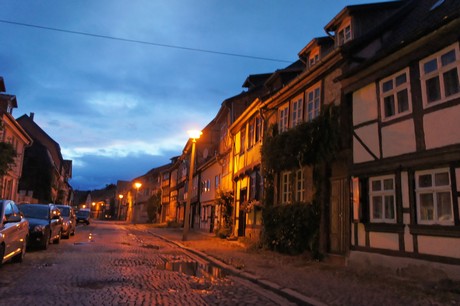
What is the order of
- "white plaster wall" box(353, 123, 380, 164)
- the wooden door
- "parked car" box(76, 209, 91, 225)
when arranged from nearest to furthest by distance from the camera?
1. "white plaster wall" box(353, 123, 380, 164)
2. the wooden door
3. "parked car" box(76, 209, 91, 225)

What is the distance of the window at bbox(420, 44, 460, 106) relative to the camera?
28.9 ft

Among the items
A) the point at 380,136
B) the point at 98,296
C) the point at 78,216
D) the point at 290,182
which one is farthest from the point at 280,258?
the point at 78,216

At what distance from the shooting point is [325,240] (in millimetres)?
13008

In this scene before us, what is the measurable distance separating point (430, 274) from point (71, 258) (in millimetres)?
9658

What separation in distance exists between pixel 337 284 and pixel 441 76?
5.13 m

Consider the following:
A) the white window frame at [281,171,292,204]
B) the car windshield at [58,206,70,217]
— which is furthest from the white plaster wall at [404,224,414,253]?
the car windshield at [58,206,70,217]

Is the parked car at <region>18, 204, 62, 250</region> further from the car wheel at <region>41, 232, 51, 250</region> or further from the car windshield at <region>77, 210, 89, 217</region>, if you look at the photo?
the car windshield at <region>77, 210, 89, 217</region>

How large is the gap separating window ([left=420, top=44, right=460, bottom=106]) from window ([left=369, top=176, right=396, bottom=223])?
2.25 m

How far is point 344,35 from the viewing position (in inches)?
569

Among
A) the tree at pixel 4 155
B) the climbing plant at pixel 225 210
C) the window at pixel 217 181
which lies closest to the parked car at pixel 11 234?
the tree at pixel 4 155

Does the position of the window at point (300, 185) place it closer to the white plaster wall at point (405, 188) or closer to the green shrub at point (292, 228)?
the green shrub at point (292, 228)

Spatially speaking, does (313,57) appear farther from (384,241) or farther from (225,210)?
(225,210)

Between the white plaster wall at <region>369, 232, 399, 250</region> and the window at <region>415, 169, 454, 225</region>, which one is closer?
the window at <region>415, 169, 454, 225</region>

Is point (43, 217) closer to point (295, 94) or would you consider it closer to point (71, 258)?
point (71, 258)
